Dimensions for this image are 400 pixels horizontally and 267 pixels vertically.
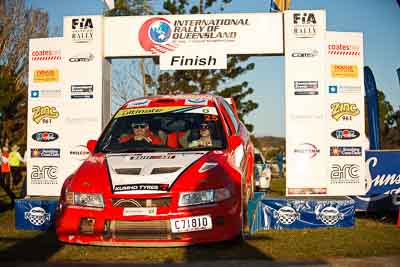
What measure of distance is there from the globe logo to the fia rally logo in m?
4.23

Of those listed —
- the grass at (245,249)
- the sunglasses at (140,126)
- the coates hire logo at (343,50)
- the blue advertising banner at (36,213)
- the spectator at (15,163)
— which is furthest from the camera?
the spectator at (15,163)

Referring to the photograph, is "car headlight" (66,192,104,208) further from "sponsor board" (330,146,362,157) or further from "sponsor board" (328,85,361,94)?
"sponsor board" (328,85,361,94)

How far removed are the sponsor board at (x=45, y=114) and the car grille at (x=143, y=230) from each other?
20.4 feet

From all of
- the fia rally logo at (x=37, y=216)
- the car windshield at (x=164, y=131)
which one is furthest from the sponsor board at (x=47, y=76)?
the car windshield at (x=164, y=131)

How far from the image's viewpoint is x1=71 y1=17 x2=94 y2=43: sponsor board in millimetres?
11680

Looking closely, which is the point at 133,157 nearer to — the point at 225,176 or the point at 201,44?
the point at 225,176

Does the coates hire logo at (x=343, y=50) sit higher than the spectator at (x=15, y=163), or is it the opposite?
the coates hire logo at (x=343, y=50)

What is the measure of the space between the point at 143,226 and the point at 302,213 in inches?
146

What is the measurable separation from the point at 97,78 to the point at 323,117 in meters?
4.69

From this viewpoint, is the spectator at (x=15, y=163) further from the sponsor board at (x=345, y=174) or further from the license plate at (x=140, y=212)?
the license plate at (x=140, y=212)

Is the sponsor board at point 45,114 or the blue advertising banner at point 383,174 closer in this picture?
the blue advertising banner at point 383,174

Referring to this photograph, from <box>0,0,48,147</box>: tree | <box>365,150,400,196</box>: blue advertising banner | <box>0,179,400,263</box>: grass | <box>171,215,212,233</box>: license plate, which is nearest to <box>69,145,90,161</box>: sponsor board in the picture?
<box>0,179,400,263</box>: grass

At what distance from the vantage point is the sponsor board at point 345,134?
1127cm

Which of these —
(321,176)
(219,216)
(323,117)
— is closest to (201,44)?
(323,117)
